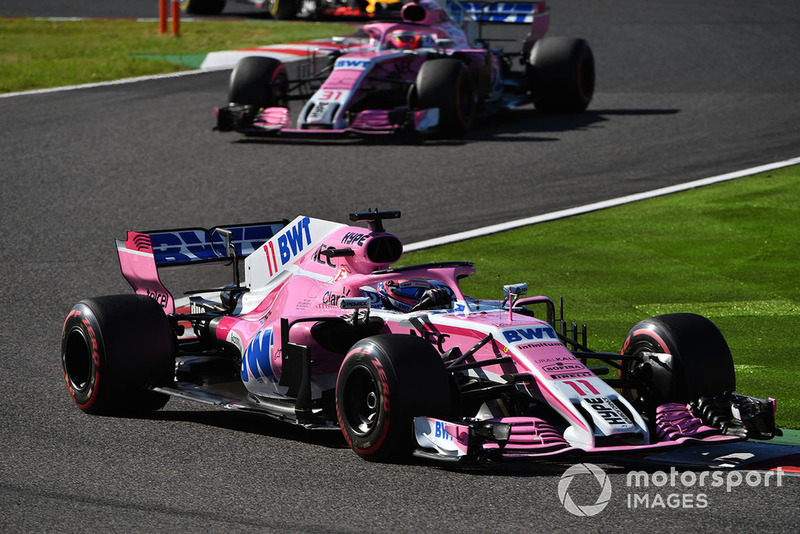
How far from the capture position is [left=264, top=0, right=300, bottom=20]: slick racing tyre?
3064cm

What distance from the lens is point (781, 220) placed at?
48.0ft

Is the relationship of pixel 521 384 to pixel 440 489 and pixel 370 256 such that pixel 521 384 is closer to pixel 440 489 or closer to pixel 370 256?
pixel 440 489

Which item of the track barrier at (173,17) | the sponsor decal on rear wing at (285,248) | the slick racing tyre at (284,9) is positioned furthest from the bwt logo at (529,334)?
the slick racing tyre at (284,9)

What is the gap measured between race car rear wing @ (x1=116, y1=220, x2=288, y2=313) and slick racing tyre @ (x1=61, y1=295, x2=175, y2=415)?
2.72ft

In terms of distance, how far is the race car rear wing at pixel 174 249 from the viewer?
9602 millimetres

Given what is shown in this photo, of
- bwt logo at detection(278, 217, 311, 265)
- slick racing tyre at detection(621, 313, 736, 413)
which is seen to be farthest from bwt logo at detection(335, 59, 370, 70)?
slick racing tyre at detection(621, 313, 736, 413)

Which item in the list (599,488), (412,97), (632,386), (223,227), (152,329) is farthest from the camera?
(412,97)

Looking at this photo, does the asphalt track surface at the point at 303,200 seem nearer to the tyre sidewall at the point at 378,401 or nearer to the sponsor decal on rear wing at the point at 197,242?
the tyre sidewall at the point at 378,401

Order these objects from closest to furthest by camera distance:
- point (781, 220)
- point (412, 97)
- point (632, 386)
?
point (632, 386)
point (781, 220)
point (412, 97)

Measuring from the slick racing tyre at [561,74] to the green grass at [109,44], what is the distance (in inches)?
274

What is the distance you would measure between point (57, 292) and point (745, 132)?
10895 mm

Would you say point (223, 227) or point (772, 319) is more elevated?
point (223, 227)

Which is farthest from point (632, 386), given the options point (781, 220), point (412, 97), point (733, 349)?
Result: point (412, 97)

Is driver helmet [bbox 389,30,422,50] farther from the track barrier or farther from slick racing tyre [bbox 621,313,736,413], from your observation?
slick racing tyre [bbox 621,313,736,413]
